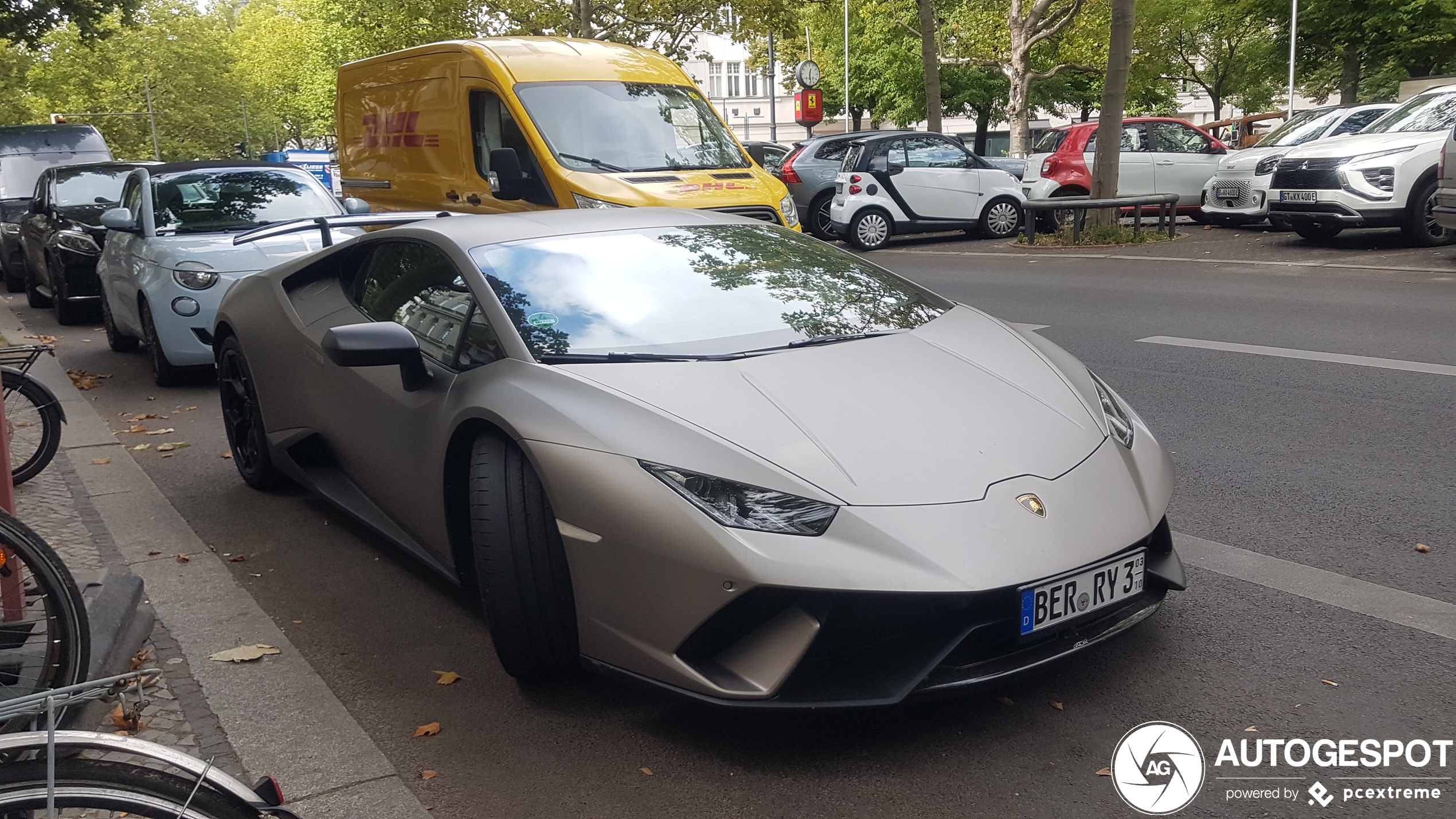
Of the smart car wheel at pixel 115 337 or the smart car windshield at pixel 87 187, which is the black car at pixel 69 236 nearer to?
the smart car windshield at pixel 87 187

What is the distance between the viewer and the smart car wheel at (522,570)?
11.0 feet

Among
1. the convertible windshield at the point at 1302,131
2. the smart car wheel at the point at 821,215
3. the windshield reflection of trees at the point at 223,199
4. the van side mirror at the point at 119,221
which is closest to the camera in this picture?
the van side mirror at the point at 119,221

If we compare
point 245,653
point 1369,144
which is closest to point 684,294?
point 245,653

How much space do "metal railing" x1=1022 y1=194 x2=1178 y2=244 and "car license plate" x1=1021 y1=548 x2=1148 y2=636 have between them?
45.8 ft

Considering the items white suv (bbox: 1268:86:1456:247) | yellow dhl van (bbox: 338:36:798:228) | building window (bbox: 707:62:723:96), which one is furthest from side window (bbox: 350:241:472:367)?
building window (bbox: 707:62:723:96)

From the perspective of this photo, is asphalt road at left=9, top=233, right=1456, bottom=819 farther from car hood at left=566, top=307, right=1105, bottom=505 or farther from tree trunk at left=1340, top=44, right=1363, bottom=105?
tree trunk at left=1340, top=44, right=1363, bottom=105

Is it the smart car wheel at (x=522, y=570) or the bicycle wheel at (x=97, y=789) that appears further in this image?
the smart car wheel at (x=522, y=570)

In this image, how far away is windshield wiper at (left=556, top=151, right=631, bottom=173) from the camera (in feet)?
35.7

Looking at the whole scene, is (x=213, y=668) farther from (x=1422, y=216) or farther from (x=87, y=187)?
(x=1422, y=216)

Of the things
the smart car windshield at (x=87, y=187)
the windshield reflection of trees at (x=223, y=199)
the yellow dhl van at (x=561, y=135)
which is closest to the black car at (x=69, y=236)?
the smart car windshield at (x=87, y=187)

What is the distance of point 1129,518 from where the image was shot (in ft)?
10.9

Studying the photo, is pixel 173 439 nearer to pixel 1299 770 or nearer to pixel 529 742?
pixel 529 742

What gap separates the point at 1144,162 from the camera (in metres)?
19.8

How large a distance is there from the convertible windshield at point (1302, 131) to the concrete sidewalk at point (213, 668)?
56.4 ft
